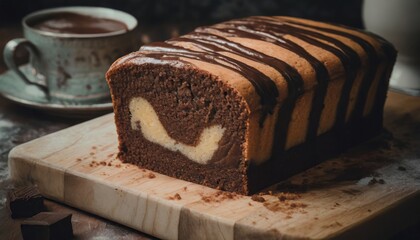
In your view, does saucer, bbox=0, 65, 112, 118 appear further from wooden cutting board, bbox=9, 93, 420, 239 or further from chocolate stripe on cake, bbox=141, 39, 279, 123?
chocolate stripe on cake, bbox=141, 39, 279, 123

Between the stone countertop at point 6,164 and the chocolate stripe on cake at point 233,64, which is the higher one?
the chocolate stripe on cake at point 233,64

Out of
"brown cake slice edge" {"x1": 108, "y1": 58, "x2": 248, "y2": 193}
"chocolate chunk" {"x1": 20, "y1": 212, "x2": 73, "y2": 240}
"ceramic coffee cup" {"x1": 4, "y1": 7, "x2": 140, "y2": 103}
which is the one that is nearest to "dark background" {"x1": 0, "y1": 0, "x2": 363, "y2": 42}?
"ceramic coffee cup" {"x1": 4, "y1": 7, "x2": 140, "y2": 103}

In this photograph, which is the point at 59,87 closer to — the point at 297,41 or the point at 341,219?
the point at 297,41

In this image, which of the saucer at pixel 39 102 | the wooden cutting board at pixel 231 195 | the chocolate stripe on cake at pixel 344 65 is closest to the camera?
the wooden cutting board at pixel 231 195

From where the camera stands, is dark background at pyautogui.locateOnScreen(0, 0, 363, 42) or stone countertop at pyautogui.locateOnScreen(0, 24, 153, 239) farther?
dark background at pyautogui.locateOnScreen(0, 0, 363, 42)

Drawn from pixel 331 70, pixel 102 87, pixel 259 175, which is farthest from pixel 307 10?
pixel 259 175

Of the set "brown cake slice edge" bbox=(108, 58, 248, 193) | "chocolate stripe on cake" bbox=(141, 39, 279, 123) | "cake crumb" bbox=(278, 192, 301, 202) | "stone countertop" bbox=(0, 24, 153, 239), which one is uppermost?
"chocolate stripe on cake" bbox=(141, 39, 279, 123)

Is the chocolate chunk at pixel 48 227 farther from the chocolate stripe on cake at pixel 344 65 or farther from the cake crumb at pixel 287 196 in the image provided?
the chocolate stripe on cake at pixel 344 65

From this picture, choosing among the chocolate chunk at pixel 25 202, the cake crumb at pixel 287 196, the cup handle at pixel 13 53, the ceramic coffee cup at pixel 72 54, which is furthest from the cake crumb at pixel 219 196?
the cup handle at pixel 13 53
